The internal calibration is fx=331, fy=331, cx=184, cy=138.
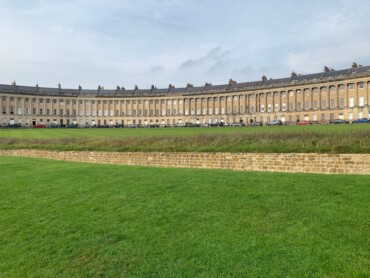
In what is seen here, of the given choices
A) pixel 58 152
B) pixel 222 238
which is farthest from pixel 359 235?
pixel 58 152

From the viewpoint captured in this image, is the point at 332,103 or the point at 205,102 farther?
the point at 205,102

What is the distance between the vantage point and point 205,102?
347 feet

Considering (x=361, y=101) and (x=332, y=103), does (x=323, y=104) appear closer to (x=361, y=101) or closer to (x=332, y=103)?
(x=332, y=103)

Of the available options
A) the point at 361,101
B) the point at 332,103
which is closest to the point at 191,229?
the point at 361,101

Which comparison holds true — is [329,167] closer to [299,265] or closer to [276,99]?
[299,265]

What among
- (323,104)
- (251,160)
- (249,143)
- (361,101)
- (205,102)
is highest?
(205,102)

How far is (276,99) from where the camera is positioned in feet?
300

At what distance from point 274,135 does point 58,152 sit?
1613 centimetres

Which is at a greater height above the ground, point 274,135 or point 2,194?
point 274,135

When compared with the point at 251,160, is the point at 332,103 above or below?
above

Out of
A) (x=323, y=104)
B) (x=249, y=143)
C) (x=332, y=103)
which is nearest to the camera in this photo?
(x=249, y=143)

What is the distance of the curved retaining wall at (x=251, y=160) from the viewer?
14.6m

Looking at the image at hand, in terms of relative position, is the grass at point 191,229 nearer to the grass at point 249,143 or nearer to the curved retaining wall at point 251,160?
the curved retaining wall at point 251,160

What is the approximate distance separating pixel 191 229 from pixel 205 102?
99.6m
